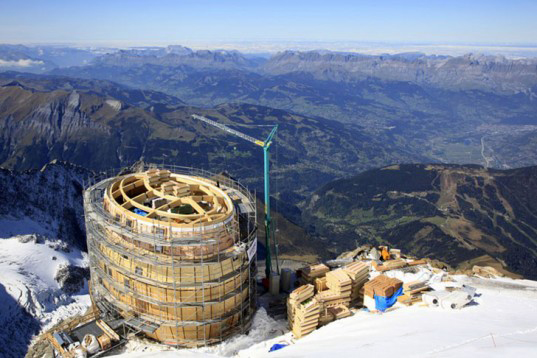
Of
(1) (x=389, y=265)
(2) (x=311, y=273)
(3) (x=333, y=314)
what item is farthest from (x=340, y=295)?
(1) (x=389, y=265)

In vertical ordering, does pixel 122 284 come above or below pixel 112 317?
above

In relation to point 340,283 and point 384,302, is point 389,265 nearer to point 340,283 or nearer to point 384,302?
point 384,302

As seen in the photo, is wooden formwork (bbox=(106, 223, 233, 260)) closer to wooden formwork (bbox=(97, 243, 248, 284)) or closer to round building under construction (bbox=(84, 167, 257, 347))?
round building under construction (bbox=(84, 167, 257, 347))

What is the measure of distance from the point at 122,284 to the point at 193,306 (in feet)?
27.5

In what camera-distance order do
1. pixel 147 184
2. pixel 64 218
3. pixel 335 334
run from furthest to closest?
pixel 64 218 → pixel 147 184 → pixel 335 334

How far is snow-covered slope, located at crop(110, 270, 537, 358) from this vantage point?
3409cm

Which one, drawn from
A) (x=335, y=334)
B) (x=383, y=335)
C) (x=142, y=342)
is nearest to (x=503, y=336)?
(x=383, y=335)

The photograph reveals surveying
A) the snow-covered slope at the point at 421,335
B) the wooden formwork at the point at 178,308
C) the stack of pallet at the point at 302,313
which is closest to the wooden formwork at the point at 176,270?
the wooden formwork at the point at 178,308

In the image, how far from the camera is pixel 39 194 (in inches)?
3656

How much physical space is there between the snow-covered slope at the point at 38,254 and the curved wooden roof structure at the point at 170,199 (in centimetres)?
2154

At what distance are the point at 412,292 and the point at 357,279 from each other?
6.27m

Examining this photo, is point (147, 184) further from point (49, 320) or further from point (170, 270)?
point (49, 320)

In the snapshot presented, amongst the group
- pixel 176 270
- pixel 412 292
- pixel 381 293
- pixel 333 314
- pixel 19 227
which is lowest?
pixel 19 227

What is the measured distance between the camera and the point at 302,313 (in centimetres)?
4384
